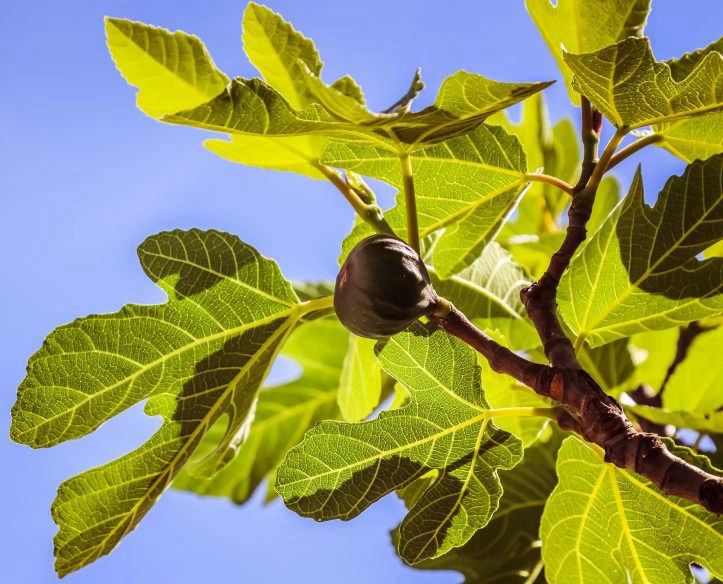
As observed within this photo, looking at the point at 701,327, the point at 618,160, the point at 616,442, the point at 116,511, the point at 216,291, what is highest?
the point at 618,160

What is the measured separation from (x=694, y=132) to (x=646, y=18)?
23 cm

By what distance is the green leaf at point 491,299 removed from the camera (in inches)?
80.0

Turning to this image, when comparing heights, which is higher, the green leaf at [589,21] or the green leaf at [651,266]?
the green leaf at [589,21]

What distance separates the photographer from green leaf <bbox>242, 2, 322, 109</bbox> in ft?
5.12

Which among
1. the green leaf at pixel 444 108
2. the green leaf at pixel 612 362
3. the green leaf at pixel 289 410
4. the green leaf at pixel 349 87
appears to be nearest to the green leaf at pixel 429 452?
the green leaf at pixel 444 108

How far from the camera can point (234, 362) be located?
1516mm

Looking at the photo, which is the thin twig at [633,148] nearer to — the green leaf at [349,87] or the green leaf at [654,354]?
the green leaf at [349,87]

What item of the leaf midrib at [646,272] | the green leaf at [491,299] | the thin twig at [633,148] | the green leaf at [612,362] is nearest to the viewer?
the leaf midrib at [646,272]

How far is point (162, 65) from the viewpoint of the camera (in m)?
1.58

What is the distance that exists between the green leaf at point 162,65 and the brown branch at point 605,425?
668 mm

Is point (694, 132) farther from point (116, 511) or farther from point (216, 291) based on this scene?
point (116, 511)

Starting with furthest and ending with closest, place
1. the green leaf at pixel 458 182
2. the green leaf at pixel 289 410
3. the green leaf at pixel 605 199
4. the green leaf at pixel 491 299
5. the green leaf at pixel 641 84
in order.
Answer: the green leaf at pixel 605 199, the green leaf at pixel 289 410, the green leaf at pixel 491 299, the green leaf at pixel 458 182, the green leaf at pixel 641 84

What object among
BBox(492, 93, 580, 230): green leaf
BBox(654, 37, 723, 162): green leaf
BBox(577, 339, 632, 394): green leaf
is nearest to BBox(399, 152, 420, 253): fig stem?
BBox(654, 37, 723, 162): green leaf

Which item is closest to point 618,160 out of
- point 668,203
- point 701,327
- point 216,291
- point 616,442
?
point 668,203
